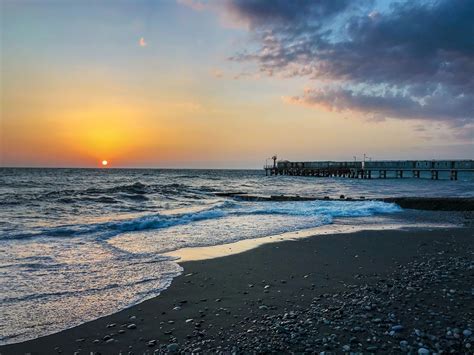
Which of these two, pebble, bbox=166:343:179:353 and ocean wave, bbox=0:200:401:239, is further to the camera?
ocean wave, bbox=0:200:401:239

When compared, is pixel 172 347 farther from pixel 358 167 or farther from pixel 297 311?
pixel 358 167

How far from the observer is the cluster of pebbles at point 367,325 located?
159 inches

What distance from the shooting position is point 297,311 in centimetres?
518

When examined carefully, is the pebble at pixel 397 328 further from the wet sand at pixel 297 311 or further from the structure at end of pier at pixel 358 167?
the structure at end of pier at pixel 358 167

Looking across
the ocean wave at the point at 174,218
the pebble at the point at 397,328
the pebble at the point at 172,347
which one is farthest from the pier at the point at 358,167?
the pebble at the point at 172,347

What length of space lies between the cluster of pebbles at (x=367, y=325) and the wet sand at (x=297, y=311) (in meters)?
0.01

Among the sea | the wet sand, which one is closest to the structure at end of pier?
the sea

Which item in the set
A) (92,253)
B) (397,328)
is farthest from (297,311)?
(92,253)

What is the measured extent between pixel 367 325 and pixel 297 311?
1006 mm

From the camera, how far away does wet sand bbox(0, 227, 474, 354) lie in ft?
13.7

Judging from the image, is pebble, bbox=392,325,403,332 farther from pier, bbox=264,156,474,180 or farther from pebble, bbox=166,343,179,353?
pier, bbox=264,156,474,180

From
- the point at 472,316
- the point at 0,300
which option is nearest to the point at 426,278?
the point at 472,316

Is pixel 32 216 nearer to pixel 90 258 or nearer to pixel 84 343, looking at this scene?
pixel 90 258

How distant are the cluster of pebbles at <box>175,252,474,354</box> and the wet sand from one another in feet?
0.04
